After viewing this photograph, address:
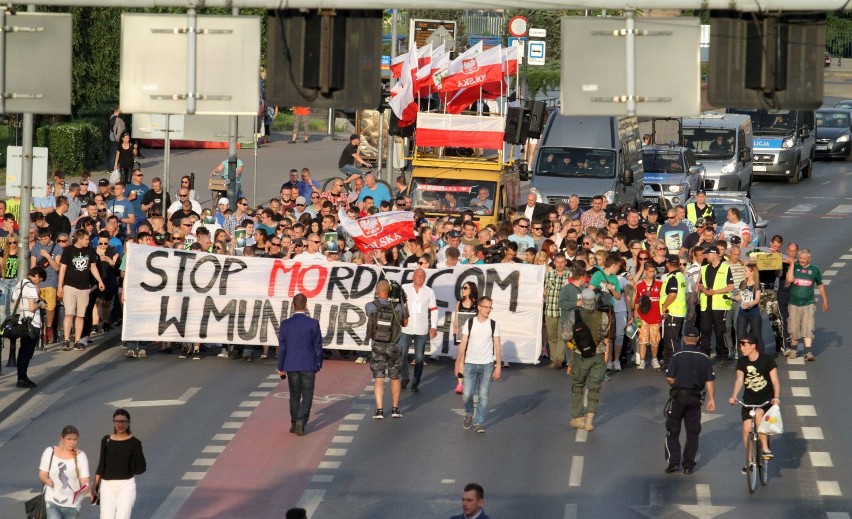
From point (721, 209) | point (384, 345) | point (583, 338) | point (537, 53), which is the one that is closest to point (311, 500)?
point (384, 345)

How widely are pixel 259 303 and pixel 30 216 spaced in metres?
3.48

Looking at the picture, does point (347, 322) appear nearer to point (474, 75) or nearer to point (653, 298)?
point (653, 298)

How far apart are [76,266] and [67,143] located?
1862 centimetres

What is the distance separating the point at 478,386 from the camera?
19.7 m

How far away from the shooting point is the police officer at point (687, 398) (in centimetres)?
1795

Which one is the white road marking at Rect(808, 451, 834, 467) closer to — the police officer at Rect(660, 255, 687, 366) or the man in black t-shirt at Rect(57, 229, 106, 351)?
the police officer at Rect(660, 255, 687, 366)

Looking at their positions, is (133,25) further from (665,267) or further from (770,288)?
(770,288)

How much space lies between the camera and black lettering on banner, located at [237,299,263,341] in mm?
23844

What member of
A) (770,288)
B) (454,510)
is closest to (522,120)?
(770,288)

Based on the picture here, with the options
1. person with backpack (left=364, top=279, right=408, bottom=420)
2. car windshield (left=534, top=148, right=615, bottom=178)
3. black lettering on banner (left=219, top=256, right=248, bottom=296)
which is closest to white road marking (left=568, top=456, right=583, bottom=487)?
person with backpack (left=364, top=279, right=408, bottom=420)

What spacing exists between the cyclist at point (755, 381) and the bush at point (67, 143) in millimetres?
26262

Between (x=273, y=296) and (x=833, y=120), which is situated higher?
(x=833, y=120)

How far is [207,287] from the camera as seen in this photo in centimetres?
2414

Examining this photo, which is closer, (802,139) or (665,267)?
(665,267)
